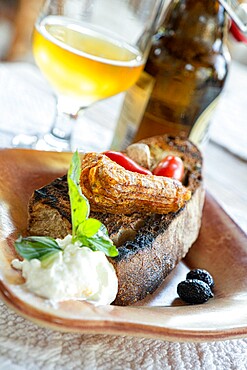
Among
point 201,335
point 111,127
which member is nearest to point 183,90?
point 111,127

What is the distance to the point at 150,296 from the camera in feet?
3.73

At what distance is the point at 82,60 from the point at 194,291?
1.99 feet

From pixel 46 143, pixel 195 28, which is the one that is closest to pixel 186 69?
pixel 195 28

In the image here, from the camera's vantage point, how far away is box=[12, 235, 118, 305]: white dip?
84 cm

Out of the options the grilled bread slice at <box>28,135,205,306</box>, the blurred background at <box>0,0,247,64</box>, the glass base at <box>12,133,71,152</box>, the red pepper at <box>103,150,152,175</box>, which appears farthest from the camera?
the blurred background at <box>0,0,247,64</box>

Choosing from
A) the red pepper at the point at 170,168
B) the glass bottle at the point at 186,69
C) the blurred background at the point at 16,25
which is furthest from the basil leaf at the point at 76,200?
the blurred background at the point at 16,25

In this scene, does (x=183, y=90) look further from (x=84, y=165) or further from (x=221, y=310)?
(x=221, y=310)

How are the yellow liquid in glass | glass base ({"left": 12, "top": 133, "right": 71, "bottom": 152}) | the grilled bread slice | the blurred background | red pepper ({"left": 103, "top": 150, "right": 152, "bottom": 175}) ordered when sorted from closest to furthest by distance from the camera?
the grilled bread slice < red pepper ({"left": 103, "top": 150, "right": 152, "bottom": 175}) < the yellow liquid in glass < glass base ({"left": 12, "top": 133, "right": 71, "bottom": 152}) < the blurred background

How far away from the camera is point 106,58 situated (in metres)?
1.50

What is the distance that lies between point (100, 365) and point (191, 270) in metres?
0.40

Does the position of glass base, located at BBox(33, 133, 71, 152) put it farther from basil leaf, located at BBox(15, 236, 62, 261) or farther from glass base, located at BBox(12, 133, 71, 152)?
basil leaf, located at BBox(15, 236, 62, 261)

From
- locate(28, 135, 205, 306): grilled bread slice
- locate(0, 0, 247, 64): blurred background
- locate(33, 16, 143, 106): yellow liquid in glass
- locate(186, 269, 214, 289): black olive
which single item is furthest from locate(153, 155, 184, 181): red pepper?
locate(0, 0, 247, 64): blurred background

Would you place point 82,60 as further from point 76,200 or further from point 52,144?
point 76,200

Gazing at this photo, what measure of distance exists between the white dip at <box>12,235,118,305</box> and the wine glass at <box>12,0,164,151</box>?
2.11 feet
